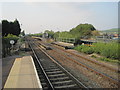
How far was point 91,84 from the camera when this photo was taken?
6652 mm

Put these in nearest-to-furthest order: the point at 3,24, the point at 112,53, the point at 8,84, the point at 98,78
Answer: the point at 8,84
the point at 98,78
the point at 112,53
the point at 3,24

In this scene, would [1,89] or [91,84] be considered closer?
[1,89]

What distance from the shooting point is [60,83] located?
6625mm

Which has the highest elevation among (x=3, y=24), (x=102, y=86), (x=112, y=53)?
(x=3, y=24)

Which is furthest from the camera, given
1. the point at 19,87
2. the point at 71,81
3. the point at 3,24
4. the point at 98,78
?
the point at 3,24

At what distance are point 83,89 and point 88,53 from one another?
39.0ft

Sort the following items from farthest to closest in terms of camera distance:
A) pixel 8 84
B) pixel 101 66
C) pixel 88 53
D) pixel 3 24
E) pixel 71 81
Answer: pixel 3 24 < pixel 88 53 < pixel 101 66 < pixel 71 81 < pixel 8 84

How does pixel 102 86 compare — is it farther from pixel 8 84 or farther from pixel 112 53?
pixel 112 53

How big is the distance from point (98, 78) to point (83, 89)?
210cm

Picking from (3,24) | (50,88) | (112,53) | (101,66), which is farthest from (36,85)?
(3,24)

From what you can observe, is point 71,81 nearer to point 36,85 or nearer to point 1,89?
point 36,85

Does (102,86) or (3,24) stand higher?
(3,24)

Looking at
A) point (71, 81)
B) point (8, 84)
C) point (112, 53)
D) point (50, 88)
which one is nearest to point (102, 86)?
point (71, 81)

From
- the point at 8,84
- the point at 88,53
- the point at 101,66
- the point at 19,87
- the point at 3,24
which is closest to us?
the point at 19,87
